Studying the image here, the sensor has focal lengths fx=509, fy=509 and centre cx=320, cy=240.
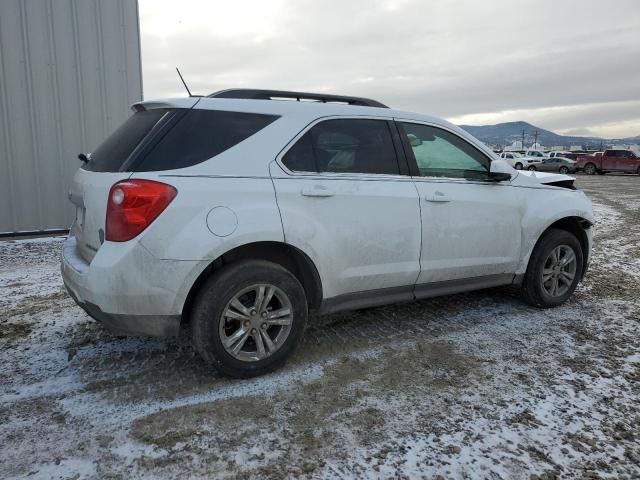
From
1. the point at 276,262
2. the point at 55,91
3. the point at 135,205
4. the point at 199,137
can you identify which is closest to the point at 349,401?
the point at 276,262

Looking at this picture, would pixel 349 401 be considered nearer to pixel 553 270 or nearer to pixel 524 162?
pixel 553 270

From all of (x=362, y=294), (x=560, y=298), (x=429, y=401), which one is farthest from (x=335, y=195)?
(x=560, y=298)

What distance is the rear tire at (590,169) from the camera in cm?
3391

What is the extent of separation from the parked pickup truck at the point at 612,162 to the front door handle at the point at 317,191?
34.8 m

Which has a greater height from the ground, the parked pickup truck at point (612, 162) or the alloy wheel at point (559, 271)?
the parked pickup truck at point (612, 162)

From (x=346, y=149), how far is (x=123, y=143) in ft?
4.90

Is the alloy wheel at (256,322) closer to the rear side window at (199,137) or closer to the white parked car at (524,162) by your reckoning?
the rear side window at (199,137)

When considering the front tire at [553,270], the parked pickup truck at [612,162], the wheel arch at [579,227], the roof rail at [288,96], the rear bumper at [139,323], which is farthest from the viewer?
the parked pickup truck at [612,162]

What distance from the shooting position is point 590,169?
112 feet

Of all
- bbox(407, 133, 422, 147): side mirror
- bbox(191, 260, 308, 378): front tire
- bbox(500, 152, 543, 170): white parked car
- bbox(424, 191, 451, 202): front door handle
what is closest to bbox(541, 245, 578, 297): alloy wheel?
bbox(424, 191, 451, 202): front door handle

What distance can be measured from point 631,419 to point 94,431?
294cm

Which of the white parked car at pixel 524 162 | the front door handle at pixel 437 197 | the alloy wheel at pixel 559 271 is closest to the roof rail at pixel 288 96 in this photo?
the front door handle at pixel 437 197

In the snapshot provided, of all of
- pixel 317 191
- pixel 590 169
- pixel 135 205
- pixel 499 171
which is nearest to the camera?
pixel 135 205

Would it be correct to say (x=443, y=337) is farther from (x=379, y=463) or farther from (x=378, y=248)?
(x=379, y=463)
